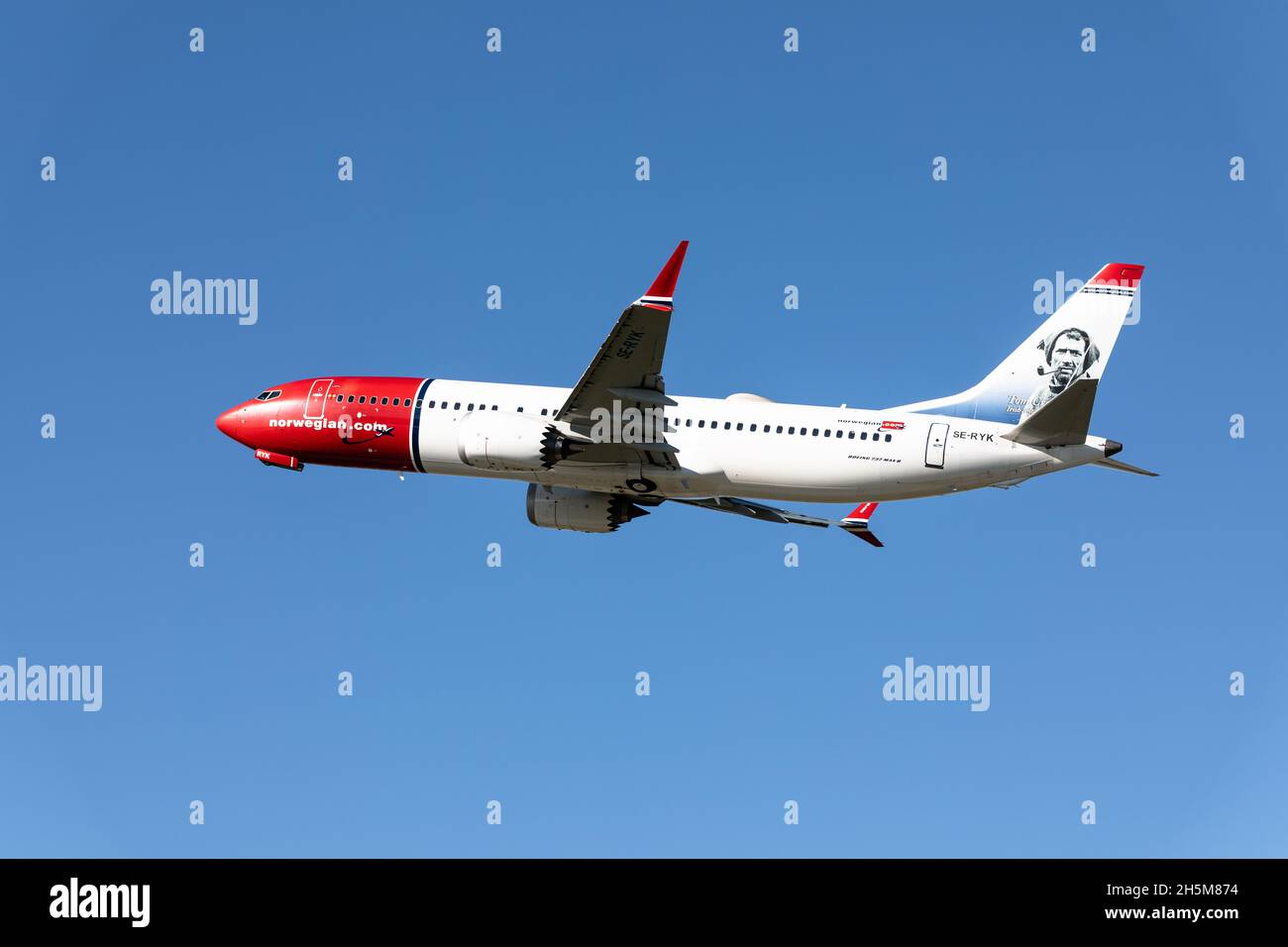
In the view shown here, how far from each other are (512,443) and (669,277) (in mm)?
9791

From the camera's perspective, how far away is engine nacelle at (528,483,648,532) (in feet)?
214

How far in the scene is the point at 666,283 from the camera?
54625 mm

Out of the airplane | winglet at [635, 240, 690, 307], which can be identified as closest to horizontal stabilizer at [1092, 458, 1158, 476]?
the airplane

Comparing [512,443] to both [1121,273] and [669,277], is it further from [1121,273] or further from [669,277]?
[1121,273]

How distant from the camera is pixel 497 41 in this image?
6675cm

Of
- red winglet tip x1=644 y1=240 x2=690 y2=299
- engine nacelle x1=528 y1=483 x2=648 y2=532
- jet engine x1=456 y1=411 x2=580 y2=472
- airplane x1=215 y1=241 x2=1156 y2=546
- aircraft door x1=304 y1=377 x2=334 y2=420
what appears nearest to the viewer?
red winglet tip x1=644 y1=240 x2=690 y2=299

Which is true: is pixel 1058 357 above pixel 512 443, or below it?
above

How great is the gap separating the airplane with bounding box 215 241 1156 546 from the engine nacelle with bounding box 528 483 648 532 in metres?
0.05

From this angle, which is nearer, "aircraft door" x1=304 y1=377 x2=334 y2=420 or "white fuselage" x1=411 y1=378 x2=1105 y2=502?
"white fuselage" x1=411 y1=378 x2=1105 y2=502

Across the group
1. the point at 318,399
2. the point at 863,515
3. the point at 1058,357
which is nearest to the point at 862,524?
the point at 863,515

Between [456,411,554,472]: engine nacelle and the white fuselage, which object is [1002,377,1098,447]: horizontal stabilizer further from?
[456,411,554,472]: engine nacelle

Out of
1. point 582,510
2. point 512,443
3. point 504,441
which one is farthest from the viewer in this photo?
point 582,510

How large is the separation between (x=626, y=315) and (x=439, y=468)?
11819mm
